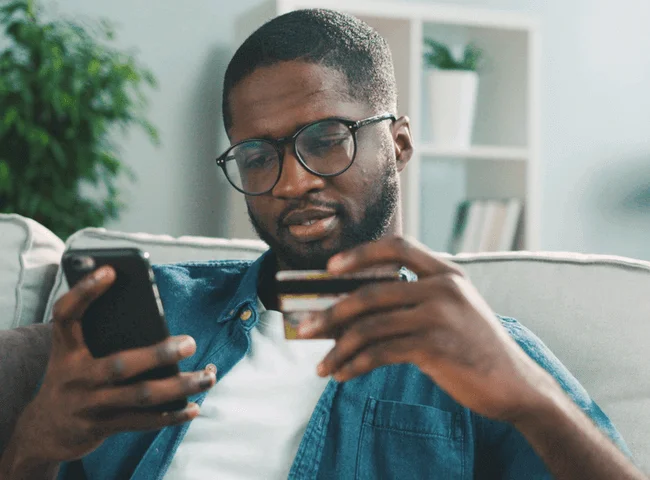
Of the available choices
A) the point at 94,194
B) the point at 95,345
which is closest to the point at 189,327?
the point at 95,345

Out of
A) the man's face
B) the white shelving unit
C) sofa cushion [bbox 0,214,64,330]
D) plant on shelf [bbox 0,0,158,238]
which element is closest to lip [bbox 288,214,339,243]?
the man's face

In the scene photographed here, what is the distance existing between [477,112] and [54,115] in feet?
4.91

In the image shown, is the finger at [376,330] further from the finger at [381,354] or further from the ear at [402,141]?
the ear at [402,141]

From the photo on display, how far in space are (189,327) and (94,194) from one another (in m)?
1.55

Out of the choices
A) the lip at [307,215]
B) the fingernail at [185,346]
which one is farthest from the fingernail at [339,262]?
the lip at [307,215]

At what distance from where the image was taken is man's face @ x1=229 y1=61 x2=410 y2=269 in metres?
1.15

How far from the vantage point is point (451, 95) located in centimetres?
271

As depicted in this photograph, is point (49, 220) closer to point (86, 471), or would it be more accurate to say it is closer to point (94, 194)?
point (94, 194)

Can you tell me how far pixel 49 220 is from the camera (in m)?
2.21

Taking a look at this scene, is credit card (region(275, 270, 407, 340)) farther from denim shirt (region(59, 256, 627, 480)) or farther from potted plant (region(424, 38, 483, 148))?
potted plant (region(424, 38, 483, 148))

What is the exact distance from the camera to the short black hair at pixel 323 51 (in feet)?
4.02

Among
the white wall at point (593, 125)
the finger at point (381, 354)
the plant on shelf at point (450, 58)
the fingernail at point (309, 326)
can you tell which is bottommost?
the white wall at point (593, 125)

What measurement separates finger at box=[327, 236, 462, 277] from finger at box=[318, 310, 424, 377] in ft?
0.14

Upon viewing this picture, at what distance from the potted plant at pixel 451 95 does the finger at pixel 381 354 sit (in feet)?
6.90
